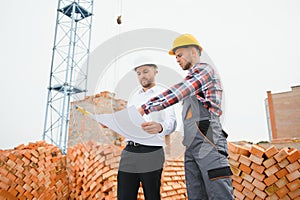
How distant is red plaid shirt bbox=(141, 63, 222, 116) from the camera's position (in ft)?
3.57

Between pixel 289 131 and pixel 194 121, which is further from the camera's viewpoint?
pixel 289 131

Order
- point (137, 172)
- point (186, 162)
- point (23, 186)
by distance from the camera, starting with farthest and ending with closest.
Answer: point (23, 186), point (137, 172), point (186, 162)

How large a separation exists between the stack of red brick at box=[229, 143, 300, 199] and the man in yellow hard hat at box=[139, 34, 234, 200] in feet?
3.30

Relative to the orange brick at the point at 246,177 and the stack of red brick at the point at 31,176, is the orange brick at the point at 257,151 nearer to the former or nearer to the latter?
the orange brick at the point at 246,177

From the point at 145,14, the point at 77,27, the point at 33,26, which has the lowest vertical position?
the point at 145,14

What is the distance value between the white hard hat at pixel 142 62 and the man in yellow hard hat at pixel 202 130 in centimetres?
47

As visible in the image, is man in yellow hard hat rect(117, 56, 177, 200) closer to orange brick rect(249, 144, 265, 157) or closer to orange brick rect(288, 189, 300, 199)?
orange brick rect(249, 144, 265, 157)

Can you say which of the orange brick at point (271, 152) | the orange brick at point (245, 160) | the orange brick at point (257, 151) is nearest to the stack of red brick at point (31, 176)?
the orange brick at point (245, 160)

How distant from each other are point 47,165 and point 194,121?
2.26 metres

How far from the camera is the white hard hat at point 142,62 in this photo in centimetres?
156

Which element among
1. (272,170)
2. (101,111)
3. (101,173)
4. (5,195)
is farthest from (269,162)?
(5,195)

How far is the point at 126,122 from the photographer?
48.0 inches

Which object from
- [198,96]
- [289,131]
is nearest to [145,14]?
[198,96]

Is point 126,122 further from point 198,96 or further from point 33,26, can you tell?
point 33,26
